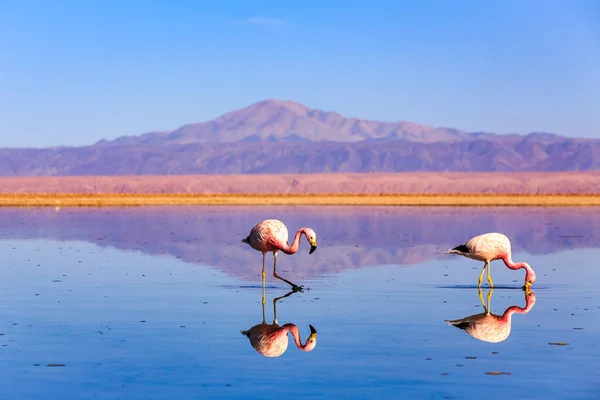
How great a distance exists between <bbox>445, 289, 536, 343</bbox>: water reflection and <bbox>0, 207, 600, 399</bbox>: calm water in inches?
6.6

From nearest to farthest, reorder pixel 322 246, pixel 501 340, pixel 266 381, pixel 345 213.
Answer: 1. pixel 266 381
2. pixel 501 340
3. pixel 322 246
4. pixel 345 213

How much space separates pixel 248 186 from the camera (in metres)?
135

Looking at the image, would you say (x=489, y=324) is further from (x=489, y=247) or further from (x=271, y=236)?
(x=271, y=236)

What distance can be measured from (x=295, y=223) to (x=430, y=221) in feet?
Answer: 19.9

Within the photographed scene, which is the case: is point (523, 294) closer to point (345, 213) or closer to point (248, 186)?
point (345, 213)

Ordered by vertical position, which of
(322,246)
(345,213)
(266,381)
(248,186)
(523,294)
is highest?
(248,186)

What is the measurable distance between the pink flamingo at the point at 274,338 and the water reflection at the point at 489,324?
2.06 meters

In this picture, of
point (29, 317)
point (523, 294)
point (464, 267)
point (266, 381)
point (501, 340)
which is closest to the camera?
point (266, 381)

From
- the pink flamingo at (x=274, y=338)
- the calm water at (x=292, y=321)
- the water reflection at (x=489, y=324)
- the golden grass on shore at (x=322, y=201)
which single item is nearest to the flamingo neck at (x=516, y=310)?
the water reflection at (x=489, y=324)

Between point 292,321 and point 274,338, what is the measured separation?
1.56 m

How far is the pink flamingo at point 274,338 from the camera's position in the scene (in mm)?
12462

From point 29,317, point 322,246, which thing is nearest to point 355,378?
point 29,317

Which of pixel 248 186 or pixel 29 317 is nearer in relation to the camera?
pixel 29 317

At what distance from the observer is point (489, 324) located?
1433 centimetres
